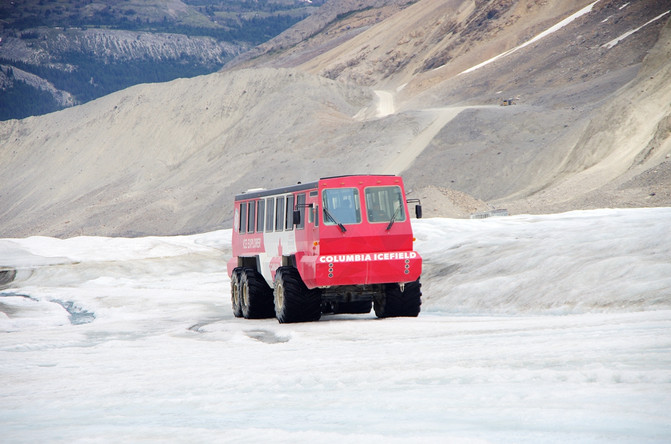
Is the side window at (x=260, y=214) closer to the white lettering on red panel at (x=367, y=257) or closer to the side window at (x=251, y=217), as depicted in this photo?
the side window at (x=251, y=217)

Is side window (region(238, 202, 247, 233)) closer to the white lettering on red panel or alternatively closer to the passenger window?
the passenger window

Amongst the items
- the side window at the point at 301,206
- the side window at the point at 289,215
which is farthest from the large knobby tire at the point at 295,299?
the side window at the point at 289,215

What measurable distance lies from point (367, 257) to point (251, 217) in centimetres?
462

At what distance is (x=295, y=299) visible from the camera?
51.5 feet

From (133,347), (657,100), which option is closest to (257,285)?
(133,347)

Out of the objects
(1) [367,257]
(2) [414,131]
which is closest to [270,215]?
(1) [367,257]

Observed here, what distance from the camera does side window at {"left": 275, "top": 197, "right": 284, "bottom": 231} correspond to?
17.2m

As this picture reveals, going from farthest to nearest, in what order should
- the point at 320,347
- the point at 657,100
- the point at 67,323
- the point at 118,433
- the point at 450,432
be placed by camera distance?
1. the point at 657,100
2. the point at 67,323
3. the point at 320,347
4. the point at 118,433
5. the point at 450,432

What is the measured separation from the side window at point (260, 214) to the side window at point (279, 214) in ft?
2.56

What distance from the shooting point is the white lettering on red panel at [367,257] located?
594 inches

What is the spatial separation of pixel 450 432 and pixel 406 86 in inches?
3730

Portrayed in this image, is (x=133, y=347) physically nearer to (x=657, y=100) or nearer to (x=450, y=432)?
(x=450, y=432)

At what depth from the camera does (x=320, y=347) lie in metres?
11.7

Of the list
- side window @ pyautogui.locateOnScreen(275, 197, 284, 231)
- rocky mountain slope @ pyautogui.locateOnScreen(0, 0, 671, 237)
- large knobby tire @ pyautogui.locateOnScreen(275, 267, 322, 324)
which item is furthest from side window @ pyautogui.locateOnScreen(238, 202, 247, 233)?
rocky mountain slope @ pyautogui.locateOnScreen(0, 0, 671, 237)
